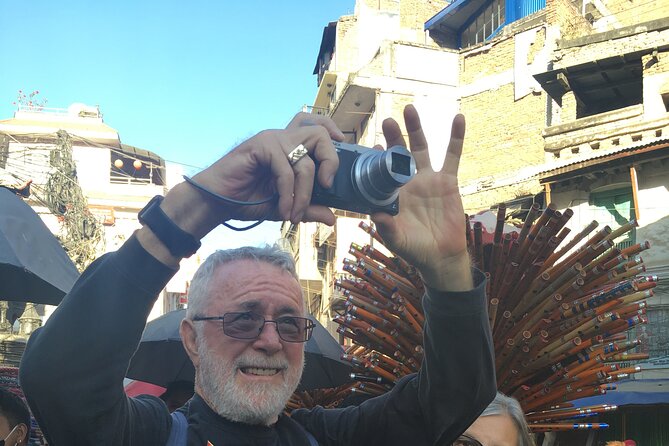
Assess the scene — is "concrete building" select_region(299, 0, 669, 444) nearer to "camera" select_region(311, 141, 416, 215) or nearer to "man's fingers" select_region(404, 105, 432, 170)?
"man's fingers" select_region(404, 105, 432, 170)

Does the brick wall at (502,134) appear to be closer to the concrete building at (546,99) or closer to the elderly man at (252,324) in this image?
the concrete building at (546,99)

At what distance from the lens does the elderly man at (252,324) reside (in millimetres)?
1644

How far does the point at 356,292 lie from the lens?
→ 3119 millimetres

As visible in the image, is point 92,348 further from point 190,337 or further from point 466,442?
point 466,442

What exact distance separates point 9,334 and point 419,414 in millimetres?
20008

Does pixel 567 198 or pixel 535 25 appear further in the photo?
pixel 535 25

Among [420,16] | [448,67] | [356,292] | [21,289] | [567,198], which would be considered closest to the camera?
[356,292]

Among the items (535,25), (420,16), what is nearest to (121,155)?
(420,16)

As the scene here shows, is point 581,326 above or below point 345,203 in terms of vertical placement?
below

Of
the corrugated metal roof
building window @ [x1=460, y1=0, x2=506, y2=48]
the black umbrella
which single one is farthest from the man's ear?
building window @ [x1=460, y1=0, x2=506, y2=48]

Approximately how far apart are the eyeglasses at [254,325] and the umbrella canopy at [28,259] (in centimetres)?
213

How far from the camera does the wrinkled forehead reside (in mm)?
2027

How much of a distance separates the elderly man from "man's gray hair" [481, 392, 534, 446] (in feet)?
1.75

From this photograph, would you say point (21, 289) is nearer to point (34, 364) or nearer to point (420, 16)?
point (34, 364)
